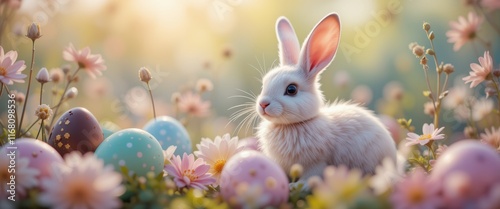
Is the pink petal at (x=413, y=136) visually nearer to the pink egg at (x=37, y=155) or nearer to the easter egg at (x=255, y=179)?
the easter egg at (x=255, y=179)

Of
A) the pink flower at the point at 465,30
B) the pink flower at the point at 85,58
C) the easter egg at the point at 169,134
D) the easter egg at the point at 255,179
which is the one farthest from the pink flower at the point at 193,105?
the pink flower at the point at 465,30

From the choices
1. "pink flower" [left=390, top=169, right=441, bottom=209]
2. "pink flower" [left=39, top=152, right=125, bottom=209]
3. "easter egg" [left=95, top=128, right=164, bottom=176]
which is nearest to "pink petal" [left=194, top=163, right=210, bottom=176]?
"easter egg" [left=95, top=128, right=164, bottom=176]

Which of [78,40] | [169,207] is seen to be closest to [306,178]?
[169,207]

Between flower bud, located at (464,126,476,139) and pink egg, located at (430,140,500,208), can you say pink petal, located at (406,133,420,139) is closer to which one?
flower bud, located at (464,126,476,139)

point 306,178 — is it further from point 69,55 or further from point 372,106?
point 372,106

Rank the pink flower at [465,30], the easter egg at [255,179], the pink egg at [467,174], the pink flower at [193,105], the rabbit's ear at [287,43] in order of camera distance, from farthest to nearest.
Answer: the pink flower at [193,105] → the rabbit's ear at [287,43] → the pink flower at [465,30] → the easter egg at [255,179] → the pink egg at [467,174]
